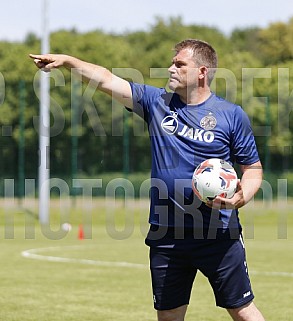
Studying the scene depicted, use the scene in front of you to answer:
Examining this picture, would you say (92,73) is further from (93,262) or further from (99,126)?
(99,126)

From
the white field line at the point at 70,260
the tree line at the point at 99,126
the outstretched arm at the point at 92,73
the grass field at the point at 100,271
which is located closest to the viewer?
the outstretched arm at the point at 92,73

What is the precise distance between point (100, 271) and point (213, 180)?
321 inches

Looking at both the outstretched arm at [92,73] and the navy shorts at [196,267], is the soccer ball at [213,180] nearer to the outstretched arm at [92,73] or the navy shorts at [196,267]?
the navy shorts at [196,267]

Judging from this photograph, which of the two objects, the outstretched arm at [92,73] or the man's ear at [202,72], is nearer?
the outstretched arm at [92,73]

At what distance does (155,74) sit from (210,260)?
28.6 m

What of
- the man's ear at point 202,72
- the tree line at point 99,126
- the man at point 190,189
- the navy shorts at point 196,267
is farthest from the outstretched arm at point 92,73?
the tree line at point 99,126

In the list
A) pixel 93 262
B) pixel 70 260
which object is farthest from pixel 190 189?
pixel 70 260

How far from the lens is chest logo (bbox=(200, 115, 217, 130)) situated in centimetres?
623

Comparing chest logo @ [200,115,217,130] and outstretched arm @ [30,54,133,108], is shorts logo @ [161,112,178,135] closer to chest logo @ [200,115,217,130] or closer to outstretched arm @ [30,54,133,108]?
chest logo @ [200,115,217,130]

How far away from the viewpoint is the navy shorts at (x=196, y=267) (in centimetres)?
618

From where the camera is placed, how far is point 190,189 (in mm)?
6238

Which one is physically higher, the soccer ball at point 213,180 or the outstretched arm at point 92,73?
the outstretched arm at point 92,73

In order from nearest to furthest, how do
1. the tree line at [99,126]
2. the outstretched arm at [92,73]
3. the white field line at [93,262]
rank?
1. the outstretched arm at [92,73]
2. the white field line at [93,262]
3. the tree line at [99,126]

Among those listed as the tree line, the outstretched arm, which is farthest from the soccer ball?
the tree line
